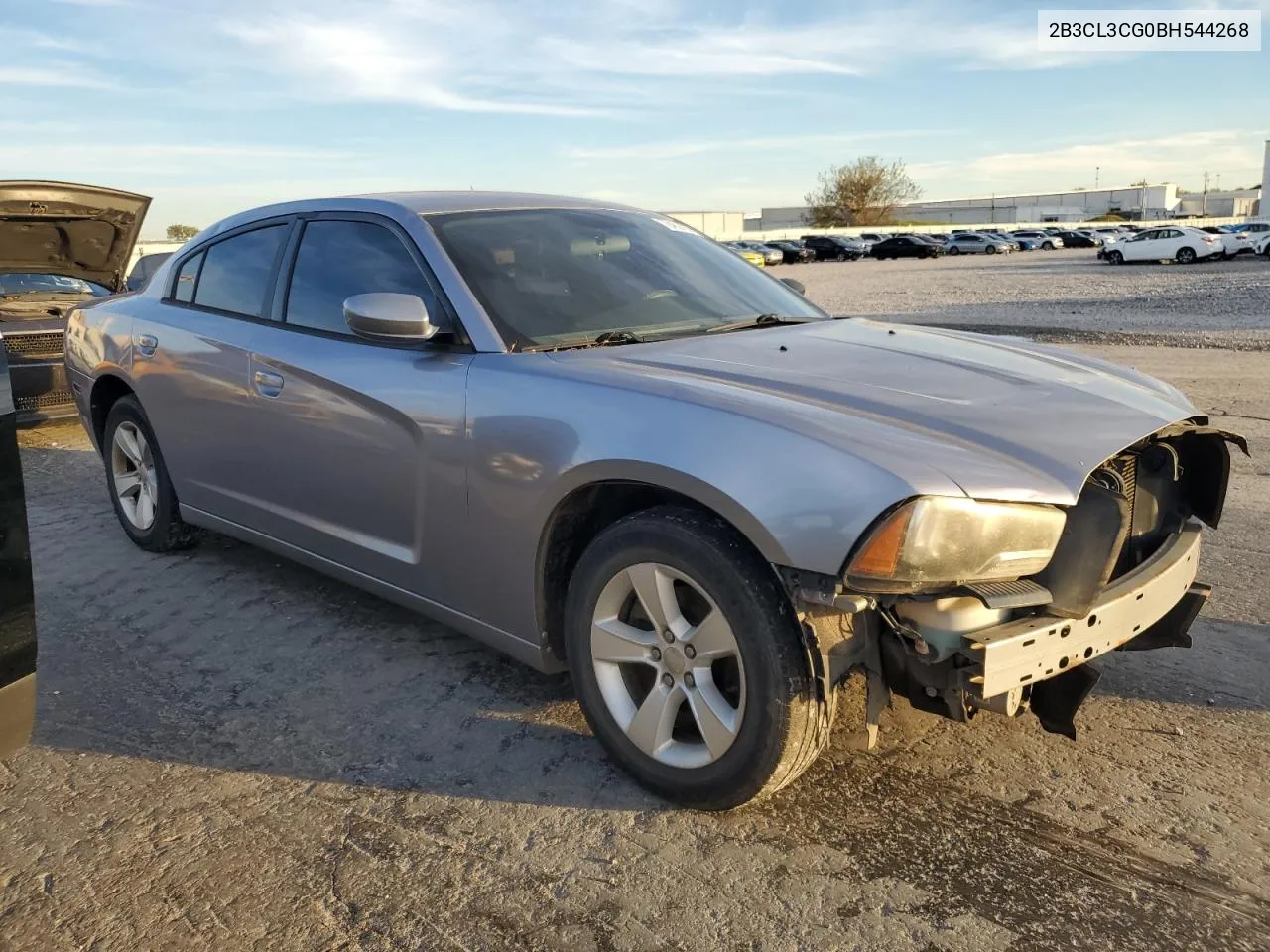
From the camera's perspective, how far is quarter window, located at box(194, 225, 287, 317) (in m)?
4.39

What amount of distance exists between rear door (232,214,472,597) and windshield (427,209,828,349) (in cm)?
20

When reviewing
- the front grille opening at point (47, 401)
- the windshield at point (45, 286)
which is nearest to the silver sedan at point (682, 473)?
the front grille opening at point (47, 401)

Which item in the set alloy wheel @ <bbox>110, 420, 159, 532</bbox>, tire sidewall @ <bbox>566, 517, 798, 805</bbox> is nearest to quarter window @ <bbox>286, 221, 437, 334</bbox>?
tire sidewall @ <bbox>566, 517, 798, 805</bbox>

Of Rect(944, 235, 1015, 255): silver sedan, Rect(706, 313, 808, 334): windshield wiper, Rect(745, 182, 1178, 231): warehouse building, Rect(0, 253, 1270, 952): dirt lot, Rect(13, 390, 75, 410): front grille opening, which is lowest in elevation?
Rect(0, 253, 1270, 952): dirt lot

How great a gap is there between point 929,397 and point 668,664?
1.01m

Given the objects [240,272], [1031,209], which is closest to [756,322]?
[240,272]

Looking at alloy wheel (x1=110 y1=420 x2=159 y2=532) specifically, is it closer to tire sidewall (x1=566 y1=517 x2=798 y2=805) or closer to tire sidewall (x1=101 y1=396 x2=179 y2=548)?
tire sidewall (x1=101 y1=396 x2=179 y2=548)

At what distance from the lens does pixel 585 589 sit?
296 centimetres

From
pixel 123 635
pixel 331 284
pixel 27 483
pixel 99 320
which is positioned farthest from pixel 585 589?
pixel 27 483

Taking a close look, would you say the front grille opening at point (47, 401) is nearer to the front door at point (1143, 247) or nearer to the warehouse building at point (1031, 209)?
the front door at point (1143, 247)

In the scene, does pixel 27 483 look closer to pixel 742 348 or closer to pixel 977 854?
pixel 742 348

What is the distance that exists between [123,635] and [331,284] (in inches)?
65.8

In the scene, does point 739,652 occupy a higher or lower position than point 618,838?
higher

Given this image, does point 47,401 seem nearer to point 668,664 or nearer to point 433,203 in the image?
point 433,203
